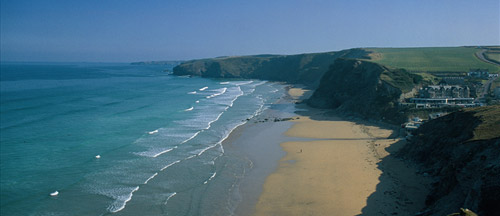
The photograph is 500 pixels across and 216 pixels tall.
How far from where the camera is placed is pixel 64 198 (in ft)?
76.1

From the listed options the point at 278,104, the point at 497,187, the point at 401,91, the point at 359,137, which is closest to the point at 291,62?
the point at 278,104

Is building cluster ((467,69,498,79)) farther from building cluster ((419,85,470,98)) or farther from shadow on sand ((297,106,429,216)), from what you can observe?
shadow on sand ((297,106,429,216))

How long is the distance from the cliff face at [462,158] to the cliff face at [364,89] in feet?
52.5

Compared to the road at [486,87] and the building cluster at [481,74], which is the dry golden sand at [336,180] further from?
the building cluster at [481,74]

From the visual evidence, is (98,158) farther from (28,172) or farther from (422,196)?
(422,196)

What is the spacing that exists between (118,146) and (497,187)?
32.4m

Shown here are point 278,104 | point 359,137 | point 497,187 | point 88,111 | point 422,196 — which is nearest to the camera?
point 497,187

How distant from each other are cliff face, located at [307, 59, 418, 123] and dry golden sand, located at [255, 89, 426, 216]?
26.1ft

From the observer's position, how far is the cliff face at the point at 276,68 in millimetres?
114188

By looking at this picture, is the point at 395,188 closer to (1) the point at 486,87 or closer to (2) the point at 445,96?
(2) the point at 445,96

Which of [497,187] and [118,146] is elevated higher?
[497,187]

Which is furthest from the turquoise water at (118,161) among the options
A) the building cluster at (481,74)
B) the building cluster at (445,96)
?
the building cluster at (481,74)

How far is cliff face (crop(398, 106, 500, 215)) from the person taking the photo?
45.0 ft

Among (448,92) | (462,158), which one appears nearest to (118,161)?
(462,158)
